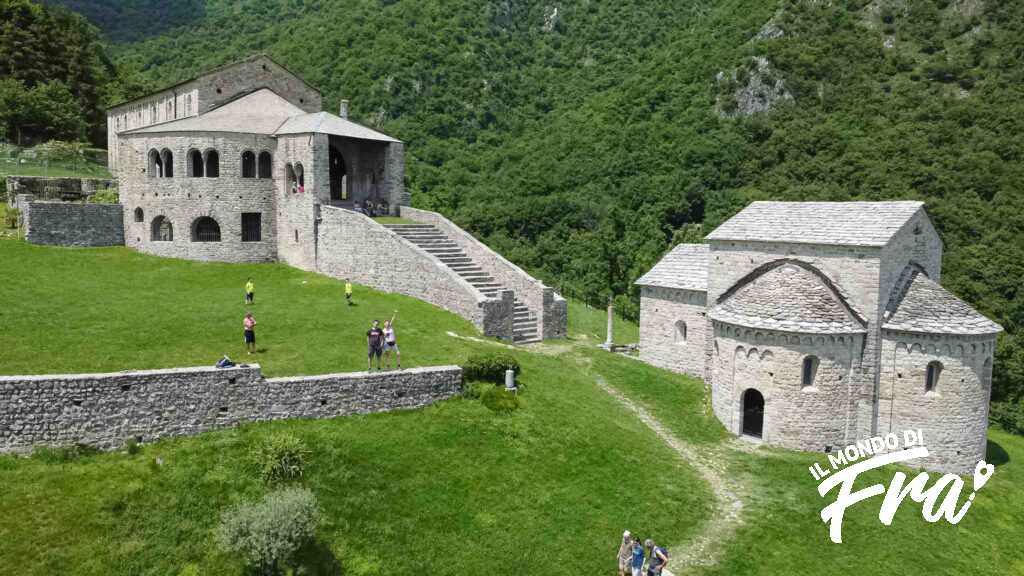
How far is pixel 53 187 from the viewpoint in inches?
1645

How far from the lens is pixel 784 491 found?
21.3 m

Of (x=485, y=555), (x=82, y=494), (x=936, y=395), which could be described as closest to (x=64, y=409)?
(x=82, y=494)

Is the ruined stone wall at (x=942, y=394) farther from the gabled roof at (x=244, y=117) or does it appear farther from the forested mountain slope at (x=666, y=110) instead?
the gabled roof at (x=244, y=117)

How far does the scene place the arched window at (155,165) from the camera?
122 ft

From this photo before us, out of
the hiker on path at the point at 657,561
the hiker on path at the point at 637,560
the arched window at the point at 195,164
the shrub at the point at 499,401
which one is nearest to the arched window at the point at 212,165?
the arched window at the point at 195,164

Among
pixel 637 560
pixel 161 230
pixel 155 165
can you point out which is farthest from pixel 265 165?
pixel 637 560

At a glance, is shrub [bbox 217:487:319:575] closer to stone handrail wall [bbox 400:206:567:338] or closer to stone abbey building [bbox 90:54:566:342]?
stone abbey building [bbox 90:54:566:342]

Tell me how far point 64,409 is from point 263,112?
26928 mm

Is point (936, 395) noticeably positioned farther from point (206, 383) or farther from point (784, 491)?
point (206, 383)

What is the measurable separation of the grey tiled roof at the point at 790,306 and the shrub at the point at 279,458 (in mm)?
15656

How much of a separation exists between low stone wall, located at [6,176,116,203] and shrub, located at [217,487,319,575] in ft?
112

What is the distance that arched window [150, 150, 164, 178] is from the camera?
3731 cm

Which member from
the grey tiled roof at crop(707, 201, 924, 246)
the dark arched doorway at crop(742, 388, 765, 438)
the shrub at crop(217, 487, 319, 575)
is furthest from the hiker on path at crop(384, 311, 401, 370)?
the grey tiled roof at crop(707, 201, 924, 246)

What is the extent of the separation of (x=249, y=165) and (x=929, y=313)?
33146mm
